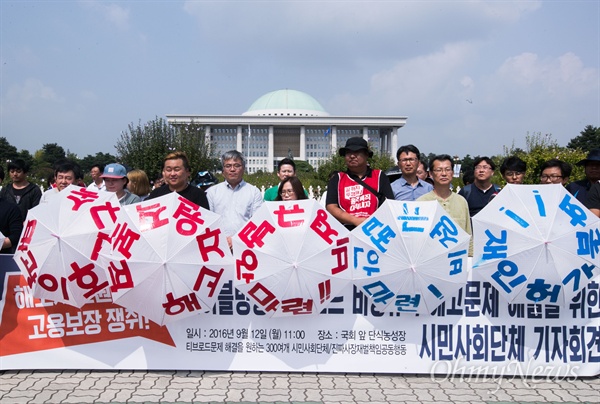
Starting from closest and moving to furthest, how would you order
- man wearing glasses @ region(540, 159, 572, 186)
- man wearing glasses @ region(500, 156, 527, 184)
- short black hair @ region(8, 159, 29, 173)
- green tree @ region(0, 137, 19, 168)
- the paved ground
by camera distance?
the paved ground, man wearing glasses @ region(540, 159, 572, 186), man wearing glasses @ region(500, 156, 527, 184), short black hair @ region(8, 159, 29, 173), green tree @ region(0, 137, 19, 168)

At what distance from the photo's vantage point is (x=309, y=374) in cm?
386

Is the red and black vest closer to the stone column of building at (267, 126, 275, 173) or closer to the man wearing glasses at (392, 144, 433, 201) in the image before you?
the man wearing glasses at (392, 144, 433, 201)

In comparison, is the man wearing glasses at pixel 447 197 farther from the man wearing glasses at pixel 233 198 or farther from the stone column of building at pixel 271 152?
the stone column of building at pixel 271 152

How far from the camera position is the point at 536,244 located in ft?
11.5

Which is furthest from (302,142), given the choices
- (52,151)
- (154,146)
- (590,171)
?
(590,171)

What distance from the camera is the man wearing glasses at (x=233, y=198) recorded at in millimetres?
4477

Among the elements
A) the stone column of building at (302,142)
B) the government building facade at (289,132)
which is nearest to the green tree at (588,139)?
the government building facade at (289,132)

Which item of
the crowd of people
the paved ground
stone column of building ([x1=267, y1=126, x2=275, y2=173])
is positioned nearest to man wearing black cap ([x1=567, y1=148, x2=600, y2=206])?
the crowd of people

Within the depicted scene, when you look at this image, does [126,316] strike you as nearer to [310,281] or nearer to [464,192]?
[310,281]

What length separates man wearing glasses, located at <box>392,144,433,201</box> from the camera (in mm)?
4852

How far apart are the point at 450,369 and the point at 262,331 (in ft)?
4.94

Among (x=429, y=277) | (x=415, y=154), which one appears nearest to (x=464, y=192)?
(x=415, y=154)

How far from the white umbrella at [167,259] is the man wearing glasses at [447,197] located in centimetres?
190

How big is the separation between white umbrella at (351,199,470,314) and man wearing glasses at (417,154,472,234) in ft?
1.97
